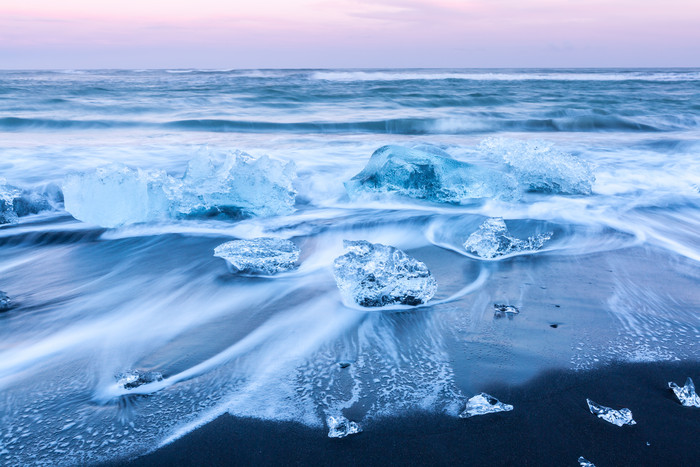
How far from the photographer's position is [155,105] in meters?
12.0

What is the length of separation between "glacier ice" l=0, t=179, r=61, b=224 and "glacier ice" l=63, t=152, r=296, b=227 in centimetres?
57

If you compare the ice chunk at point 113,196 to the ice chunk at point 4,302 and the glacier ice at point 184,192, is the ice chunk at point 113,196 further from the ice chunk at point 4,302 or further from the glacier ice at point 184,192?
the ice chunk at point 4,302

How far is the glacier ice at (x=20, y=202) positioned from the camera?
12.3 ft

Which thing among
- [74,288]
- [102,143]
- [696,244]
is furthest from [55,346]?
[102,143]

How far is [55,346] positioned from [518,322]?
1.99 meters

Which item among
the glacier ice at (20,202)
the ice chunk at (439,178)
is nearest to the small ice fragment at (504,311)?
the ice chunk at (439,178)

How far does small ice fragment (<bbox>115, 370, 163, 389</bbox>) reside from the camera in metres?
1.73

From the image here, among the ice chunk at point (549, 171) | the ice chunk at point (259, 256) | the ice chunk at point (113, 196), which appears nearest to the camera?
the ice chunk at point (259, 256)

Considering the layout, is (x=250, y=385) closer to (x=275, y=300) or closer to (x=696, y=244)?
(x=275, y=300)

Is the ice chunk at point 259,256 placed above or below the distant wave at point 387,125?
above

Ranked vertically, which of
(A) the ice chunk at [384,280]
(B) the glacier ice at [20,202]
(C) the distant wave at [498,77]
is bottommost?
(C) the distant wave at [498,77]

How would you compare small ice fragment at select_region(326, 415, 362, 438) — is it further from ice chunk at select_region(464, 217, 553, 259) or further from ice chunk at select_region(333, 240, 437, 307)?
ice chunk at select_region(464, 217, 553, 259)

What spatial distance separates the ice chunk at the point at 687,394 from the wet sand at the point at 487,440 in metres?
0.02

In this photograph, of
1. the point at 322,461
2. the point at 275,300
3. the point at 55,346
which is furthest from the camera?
the point at 275,300
